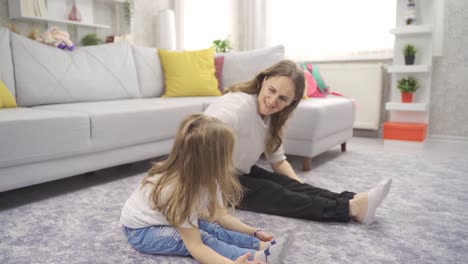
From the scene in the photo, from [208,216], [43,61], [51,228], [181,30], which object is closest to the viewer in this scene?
[208,216]

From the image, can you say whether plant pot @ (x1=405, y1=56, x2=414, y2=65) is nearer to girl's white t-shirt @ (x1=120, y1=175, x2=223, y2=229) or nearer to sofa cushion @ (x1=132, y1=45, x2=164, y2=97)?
sofa cushion @ (x1=132, y1=45, x2=164, y2=97)

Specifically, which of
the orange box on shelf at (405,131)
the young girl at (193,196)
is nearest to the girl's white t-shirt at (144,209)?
the young girl at (193,196)

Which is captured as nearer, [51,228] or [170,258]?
[170,258]

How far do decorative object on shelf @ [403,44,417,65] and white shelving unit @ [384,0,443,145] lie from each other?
0.05 metres

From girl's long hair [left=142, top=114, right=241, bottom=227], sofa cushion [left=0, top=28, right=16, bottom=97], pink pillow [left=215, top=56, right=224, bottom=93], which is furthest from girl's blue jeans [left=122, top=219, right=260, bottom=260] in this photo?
pink pillow [left=215, top=56, right=224, bottom=93]

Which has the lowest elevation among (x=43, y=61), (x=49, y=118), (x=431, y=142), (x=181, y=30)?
(x=431, y=142)

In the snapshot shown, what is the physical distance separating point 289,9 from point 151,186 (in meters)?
3.44

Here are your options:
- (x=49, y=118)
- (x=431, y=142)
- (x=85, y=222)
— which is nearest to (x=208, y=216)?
(x=85, y=222)

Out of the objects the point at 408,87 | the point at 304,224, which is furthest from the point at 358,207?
the point at 408,87

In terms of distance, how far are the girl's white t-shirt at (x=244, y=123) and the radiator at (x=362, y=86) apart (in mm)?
2265

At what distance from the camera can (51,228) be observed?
56.9 inches

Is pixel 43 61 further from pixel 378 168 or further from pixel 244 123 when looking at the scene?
pixel 378 168

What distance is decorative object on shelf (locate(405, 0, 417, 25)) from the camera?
126 inches

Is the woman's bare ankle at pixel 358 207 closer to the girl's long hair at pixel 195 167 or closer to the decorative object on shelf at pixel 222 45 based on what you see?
the girl's long hair at pixel 195 167
